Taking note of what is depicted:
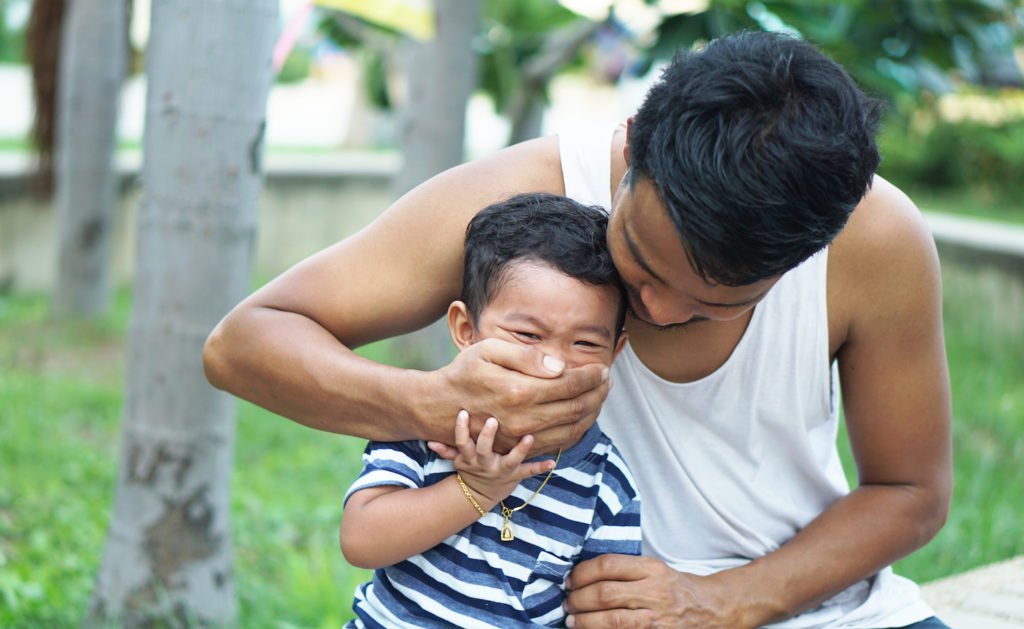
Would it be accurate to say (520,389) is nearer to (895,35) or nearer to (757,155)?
(757,155)

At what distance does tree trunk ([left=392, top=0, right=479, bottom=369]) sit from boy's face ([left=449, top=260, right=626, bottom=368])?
348cm

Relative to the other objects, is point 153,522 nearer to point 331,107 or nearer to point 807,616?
point 807,616

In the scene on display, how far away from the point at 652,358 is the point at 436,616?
581mm

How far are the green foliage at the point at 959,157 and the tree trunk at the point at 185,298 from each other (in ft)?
33.2

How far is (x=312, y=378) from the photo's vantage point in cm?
201

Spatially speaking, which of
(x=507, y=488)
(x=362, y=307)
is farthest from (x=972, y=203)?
(x=507, y=488)

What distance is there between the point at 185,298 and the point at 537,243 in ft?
4.54

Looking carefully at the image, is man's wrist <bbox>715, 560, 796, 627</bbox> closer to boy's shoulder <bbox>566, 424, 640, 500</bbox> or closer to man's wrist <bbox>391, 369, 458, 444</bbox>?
boy's shoulder <bbox>566, 424, 640, 500</bbox>

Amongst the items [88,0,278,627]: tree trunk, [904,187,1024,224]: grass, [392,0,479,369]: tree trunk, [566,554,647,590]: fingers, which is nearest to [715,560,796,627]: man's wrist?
[566,554,647,590]: fingers

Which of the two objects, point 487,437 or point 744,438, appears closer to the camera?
point 487,437

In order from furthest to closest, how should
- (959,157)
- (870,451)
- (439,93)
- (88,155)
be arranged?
(959,157) → (88,155) → (439,93) → (870,451)

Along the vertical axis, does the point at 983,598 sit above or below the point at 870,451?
below

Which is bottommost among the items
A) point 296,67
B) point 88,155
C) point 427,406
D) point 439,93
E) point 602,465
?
point 296,67

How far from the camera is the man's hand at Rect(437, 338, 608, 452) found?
1806mm
